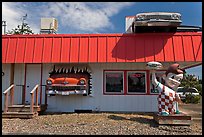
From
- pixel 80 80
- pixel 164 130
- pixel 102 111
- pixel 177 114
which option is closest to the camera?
pixel 164 130

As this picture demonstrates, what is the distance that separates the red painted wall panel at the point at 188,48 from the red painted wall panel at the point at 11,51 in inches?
323

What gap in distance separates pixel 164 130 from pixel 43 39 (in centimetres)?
744

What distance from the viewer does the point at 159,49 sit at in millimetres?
11648

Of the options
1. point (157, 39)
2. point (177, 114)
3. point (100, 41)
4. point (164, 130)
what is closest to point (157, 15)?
point (157, 39)

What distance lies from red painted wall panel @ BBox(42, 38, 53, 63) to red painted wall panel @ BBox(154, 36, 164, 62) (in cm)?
505

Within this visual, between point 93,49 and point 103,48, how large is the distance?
19.1 inches

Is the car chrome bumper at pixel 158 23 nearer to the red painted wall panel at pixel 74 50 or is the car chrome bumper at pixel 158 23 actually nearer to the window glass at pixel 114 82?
the window glass at pixel 114 82

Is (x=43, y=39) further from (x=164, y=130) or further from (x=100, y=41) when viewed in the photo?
(x=164, y=130)

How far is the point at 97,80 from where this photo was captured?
480 inches

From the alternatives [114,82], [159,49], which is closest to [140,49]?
[159,49]

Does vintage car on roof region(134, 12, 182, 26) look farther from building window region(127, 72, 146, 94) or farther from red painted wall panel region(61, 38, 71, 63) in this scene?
red painted wall panel region(61, 38, 71, 63)

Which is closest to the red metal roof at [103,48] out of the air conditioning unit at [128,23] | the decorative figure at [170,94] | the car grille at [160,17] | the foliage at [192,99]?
the car grille at [160,17]

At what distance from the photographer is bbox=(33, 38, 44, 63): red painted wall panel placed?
11773mm

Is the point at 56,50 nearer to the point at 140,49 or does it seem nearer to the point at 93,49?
the point at 93,49
